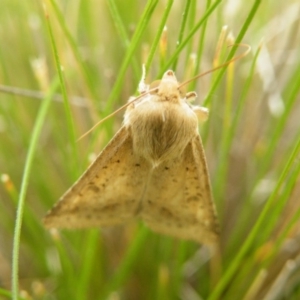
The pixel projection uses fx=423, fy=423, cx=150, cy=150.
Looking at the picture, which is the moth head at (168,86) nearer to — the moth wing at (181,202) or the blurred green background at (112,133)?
the moth wing at (181,202)

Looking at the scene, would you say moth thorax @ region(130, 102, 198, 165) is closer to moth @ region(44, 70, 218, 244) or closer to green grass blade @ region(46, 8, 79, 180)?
moth @ region(44, 70, 218, 244)

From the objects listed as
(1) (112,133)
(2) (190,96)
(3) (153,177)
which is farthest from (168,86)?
(1) (112,133)

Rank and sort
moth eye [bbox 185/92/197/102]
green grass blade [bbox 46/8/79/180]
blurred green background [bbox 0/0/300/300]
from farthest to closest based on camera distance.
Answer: blurred green background [bbox 0/0/300/300]
moth eye [bbox 185/92/197/102]
green grass blade [bbox 46/8/79/180]

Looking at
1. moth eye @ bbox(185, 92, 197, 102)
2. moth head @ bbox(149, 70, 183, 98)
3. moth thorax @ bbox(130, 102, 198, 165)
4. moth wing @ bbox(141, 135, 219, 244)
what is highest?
moth head @ bbox(149, 70, 183, 98)

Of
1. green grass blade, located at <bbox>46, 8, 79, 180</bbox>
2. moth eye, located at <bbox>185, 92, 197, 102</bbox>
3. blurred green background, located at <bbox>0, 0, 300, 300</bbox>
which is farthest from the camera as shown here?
blurred green background, located at <bbox>0, 0, 300, 300</bbox>

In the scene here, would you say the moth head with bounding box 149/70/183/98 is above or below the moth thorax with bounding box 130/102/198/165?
above

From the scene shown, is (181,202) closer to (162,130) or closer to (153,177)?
(153,177)

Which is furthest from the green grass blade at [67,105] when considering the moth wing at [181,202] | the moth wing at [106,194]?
the moth wing at [181,202]

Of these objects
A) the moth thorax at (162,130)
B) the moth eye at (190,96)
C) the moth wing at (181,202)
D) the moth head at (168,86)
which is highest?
the moth head at (168,86)

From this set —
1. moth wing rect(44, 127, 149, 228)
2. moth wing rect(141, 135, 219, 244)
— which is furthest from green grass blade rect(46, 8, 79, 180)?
moth wing rect(141, 135, 219, 244)
